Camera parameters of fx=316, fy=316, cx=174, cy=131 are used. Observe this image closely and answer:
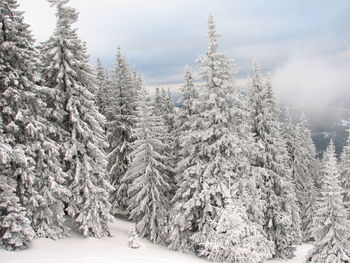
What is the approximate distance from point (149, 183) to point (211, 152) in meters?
5.86

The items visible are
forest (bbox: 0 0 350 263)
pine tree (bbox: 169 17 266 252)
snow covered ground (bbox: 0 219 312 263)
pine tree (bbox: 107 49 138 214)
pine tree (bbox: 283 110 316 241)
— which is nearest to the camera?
snow covered ground (bbox: 0 219 312 263)

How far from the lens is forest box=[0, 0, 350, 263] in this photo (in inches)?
664

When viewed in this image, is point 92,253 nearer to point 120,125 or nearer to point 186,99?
point 186,99

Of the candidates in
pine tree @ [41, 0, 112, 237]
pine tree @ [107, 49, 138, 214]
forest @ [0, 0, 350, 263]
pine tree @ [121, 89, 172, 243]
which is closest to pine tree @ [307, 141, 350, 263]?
forest @ [0, 0, 350, 263]

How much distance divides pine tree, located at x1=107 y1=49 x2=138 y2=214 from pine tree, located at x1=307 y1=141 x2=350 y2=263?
17266 millimetres

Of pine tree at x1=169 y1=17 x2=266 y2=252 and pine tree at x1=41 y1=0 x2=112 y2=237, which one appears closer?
pine tree at x1=41 y1=0 x2=112 y2=237

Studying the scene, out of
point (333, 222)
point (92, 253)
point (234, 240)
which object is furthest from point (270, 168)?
point (92, 253)

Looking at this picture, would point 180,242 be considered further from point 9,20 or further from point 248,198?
point 9,20

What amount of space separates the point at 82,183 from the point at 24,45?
29.9 ft

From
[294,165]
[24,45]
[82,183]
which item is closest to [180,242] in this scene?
[82,183]

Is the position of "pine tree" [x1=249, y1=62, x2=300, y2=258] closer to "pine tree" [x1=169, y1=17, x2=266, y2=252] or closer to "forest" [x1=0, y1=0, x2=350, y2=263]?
"forest" [x1=0, y1=0, x2=350, y2=263]

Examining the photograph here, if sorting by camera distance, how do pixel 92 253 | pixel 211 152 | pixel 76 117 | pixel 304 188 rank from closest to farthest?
1. pixel 92 253
2. pixel 76 117
3. pixel 211 152
4. pixel 304 188

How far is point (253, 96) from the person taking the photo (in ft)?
87.8

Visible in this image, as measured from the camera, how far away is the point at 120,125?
100.0ft
